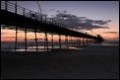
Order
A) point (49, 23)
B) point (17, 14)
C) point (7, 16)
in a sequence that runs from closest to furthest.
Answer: point (7, 16) < point (17, 14) < point (49, 23)

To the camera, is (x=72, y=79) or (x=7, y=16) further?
(x=7, y=16)

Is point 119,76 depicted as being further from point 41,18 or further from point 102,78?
point 41,18

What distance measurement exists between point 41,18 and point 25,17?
227 inches

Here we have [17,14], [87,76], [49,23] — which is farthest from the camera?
[49,23]

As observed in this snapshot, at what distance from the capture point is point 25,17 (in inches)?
877

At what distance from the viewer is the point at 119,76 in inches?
488

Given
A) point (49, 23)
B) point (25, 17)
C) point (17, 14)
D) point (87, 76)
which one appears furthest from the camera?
point (49, 23)

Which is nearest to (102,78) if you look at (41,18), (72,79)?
(72,79)

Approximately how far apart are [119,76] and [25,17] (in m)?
11.5

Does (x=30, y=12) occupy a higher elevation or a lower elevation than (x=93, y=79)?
higher

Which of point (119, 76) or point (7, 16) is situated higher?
point (7, 16)

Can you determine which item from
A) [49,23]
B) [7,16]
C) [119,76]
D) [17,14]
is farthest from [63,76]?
[49,23]

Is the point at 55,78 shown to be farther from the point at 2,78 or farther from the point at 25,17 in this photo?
the point at 25,17

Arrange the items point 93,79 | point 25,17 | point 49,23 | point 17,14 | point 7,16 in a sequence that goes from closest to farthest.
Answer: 1. point 93,79
2. point 7,16
3. point 17,14
4. point 25,17
5. point 49,23
